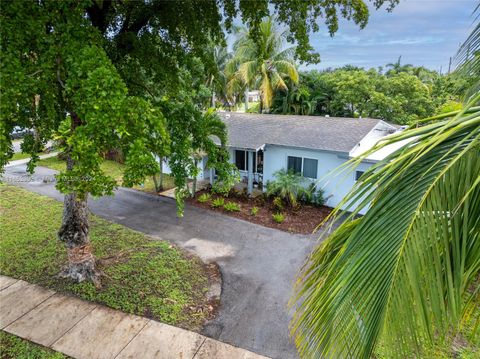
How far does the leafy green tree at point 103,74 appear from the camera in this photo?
4.57 meters

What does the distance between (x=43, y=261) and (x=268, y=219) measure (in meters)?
7.71

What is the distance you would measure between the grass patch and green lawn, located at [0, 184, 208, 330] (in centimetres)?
144

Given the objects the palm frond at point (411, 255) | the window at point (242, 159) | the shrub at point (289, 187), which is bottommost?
the shrub at point (289, 187)

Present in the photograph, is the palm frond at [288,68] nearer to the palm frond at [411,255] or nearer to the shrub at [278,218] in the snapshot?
the shrub at [278,218]

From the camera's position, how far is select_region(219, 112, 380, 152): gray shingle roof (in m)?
13.4

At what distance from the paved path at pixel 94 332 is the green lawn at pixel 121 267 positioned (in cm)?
28

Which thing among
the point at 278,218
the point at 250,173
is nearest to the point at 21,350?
the point at 278,218

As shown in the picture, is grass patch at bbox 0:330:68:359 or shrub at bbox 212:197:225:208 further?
shrub at bbox 212:197:225:208

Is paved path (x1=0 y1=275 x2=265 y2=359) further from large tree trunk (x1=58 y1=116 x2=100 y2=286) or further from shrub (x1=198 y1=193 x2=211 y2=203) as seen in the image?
shrub (x1=198 y1=193 x2=211 y2=203)

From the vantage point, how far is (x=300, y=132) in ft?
48.4

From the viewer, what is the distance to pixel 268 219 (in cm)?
1235

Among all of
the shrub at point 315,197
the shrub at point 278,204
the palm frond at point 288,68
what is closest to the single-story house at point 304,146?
the shrub at point 315,197

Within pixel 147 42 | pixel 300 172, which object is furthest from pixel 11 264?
pixel 300 172

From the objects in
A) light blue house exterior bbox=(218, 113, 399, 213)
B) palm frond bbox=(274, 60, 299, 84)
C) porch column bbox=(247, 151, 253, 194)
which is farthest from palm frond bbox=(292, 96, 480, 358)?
palm frond bbox=(274, 60, 299, 84)
